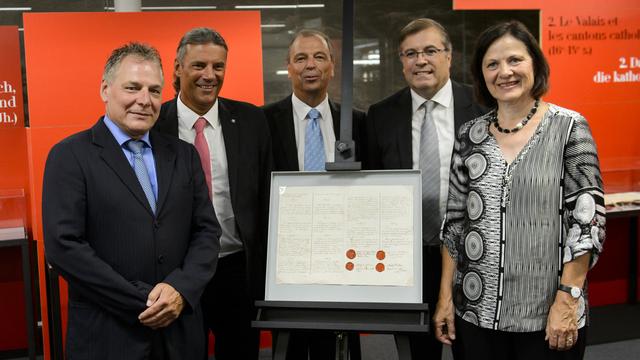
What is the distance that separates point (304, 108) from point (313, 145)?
0.18 meters

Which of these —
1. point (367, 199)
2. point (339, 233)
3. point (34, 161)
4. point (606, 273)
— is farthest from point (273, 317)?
point (606, 273)

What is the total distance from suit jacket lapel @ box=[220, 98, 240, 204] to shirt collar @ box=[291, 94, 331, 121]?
1.13ft

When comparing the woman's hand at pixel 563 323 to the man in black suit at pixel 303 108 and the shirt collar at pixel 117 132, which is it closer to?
the man in black suit at pixel 303 108

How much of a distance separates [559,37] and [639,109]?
0.88m

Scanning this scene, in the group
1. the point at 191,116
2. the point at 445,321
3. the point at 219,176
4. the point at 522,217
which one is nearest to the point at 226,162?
the point at 219,176

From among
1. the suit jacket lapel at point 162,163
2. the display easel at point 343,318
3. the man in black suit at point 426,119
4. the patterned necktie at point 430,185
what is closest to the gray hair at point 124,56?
the suit jacket lapel at point 162,163

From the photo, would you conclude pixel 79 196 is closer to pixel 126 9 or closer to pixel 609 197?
pixel 126 9

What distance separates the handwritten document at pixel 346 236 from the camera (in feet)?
7.55

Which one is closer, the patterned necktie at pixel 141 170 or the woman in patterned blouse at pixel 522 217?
the woman in patterned blouse at pixel 522 217

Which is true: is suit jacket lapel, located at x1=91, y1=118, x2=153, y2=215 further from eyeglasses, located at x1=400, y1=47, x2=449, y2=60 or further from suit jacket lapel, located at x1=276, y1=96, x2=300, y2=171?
eyeglasses, located at x1=400, y1=47, x2=449, y2=60

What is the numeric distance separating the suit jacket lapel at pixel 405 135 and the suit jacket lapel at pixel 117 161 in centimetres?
114

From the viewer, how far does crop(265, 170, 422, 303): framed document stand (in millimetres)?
2287

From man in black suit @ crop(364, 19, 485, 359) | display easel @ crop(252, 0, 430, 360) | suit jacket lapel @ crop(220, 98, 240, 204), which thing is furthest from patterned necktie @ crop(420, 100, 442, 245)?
suit jacket lapel @ crop(220, 98, 240, 204)

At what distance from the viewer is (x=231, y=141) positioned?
111 inches
